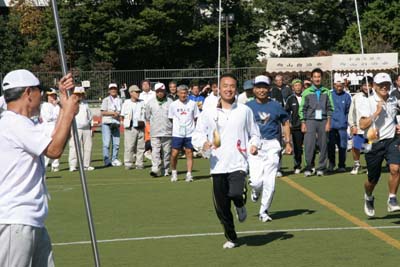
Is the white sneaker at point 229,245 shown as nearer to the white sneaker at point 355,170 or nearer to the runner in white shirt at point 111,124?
the white sneaker at point 355,170

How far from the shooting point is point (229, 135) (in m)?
10.9

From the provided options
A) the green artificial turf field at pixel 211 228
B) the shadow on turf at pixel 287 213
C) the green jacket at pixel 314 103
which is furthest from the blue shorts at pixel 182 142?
the shadow on turf at pixel 287 213

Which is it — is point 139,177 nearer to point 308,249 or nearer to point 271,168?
point 271,168

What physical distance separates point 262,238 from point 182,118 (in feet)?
26.4

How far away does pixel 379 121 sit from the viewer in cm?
1231

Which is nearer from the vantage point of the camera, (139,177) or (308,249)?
(308,249)

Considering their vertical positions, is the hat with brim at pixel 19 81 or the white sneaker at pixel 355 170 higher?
the hat with brim at pixel 19 81

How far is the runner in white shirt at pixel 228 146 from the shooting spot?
10727 mm

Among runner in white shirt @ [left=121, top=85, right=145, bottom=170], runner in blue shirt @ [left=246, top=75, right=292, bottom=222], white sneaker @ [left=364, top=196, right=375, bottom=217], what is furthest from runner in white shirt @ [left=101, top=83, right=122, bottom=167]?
white sneaker @ [left=364, top=196, right=375, bottom=217]

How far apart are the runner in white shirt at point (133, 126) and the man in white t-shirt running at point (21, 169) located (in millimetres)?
15505

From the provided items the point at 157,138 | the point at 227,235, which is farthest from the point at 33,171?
the point at 157,138

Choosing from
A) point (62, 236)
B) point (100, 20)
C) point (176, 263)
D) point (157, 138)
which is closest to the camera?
point (176, 263)

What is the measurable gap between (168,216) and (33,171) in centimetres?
745

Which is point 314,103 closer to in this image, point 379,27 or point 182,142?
point 182,142
